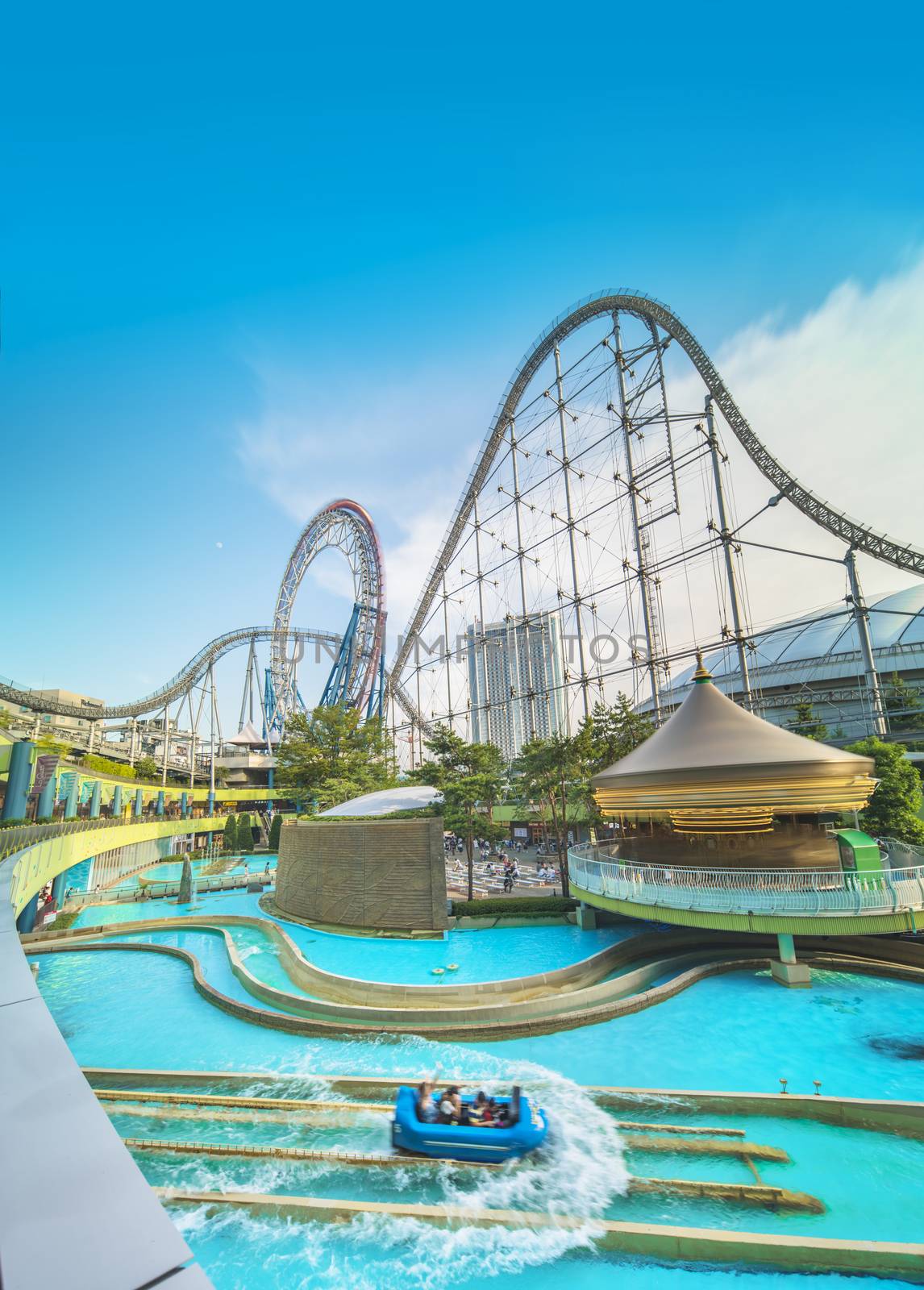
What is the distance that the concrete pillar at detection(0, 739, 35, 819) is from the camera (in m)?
23.1

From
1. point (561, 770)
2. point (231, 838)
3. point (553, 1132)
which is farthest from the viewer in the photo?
point (231, 838)

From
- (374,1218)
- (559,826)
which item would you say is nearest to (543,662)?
(559,826)

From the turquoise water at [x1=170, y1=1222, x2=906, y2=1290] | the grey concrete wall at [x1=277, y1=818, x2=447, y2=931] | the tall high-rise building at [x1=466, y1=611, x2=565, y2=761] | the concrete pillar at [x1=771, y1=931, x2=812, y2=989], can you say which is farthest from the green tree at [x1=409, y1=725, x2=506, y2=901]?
the turquoise water at [x1=170, y1=1222, x2=906, y2=1290]

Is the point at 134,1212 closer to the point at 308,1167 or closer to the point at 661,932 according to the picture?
the point at 308,1167

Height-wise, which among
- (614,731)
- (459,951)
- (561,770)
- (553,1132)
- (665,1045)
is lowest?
(553,1132)

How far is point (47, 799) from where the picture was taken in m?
26.5

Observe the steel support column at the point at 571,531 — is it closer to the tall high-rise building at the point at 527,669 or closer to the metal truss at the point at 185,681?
the tall high-rise building at the point at 527,669

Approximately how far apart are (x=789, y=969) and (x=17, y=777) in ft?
83.6

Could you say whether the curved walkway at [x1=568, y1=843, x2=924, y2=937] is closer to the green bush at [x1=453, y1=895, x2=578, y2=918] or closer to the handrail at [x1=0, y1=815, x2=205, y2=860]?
the green bush at [x1=453, y1=895, x2=578, y2=918]

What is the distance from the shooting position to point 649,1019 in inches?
451

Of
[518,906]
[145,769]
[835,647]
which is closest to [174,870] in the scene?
[145,769]

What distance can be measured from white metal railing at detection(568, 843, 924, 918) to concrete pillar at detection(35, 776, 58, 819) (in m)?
23.7

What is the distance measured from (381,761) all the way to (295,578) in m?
19.6

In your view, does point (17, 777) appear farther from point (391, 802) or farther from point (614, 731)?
point (614, 731)
